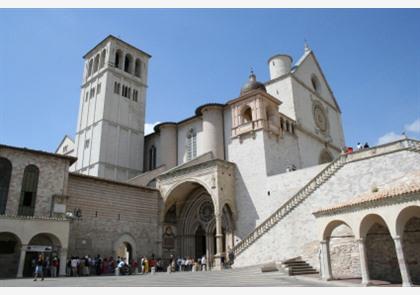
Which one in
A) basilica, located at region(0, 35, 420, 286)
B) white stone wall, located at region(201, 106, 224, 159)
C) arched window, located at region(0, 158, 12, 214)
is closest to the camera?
basilica, located at region(0, 35, 420, 286)

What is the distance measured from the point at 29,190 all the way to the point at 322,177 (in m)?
14.9

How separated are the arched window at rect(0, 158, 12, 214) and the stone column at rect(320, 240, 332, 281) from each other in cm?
1495

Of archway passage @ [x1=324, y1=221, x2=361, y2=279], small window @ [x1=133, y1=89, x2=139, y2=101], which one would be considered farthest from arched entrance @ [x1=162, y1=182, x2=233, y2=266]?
small window @ [x1=133, y1=89, x2=139, y2=101]

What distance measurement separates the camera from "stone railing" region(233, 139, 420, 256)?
15.5 meters

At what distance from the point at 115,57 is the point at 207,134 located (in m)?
15.3

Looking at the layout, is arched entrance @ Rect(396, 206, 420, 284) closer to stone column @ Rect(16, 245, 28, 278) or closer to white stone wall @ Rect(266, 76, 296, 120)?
white stone wall @ Rect(266, 76, 296, 120)

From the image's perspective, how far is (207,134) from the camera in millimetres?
26719

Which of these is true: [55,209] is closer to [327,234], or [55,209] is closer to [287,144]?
[327,234]

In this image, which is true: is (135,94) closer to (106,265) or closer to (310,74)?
(310,74)

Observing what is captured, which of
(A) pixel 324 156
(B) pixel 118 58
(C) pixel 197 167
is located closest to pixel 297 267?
(C) pixel 197 167

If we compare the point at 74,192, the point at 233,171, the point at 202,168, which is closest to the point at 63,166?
the point at 74,192

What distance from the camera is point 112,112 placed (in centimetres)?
3331

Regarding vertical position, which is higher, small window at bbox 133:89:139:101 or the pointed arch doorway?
small window at bbox 133:89:139:101

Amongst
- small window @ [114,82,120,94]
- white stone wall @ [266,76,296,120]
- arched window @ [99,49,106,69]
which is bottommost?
white stone wall @ [266,76,296,120]
